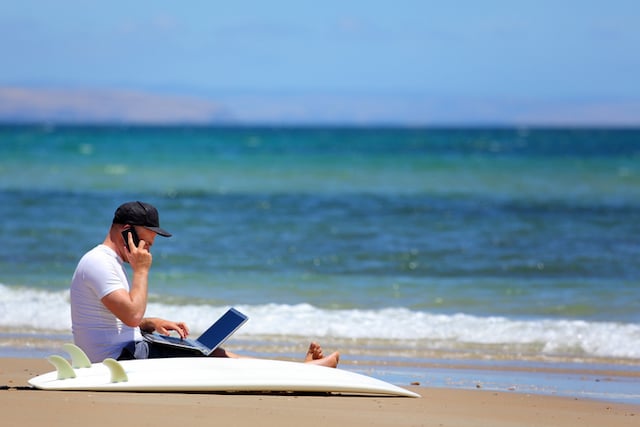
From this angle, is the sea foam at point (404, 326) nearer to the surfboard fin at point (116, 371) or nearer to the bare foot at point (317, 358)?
the bare foot at point (317, 358)

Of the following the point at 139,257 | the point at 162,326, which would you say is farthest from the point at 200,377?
the point at 139,257

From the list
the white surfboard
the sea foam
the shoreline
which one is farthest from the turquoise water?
the white surfboard

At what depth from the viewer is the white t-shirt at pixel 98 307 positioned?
594 cm

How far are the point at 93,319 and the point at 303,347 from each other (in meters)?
3.62

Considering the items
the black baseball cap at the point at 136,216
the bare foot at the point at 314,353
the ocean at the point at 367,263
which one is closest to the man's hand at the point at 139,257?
the black baseball cap at the point at 136,216

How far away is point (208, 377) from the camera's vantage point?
20.7ft

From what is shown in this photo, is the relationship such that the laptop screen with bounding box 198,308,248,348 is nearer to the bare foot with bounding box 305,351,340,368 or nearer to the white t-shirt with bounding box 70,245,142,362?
the white t-shirt with bounding box 70,245,142,362

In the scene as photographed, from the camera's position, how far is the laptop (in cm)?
635

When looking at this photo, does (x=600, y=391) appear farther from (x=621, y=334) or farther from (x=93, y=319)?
(x=93, y=319)

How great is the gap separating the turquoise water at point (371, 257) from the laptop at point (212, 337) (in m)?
3.24

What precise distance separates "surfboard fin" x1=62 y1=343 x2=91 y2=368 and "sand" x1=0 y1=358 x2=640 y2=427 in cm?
19

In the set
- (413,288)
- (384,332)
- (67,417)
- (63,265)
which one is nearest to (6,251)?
(63,265)

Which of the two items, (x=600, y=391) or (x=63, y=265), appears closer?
(x=600, y=391)

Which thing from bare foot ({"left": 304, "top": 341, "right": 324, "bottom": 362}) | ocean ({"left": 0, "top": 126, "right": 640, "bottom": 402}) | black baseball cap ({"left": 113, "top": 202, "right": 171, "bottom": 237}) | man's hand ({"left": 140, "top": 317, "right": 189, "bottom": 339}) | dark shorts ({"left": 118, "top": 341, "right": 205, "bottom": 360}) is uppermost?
ocean ({"left": 0, "top": 126, "right": 640, "bottom": 402})
